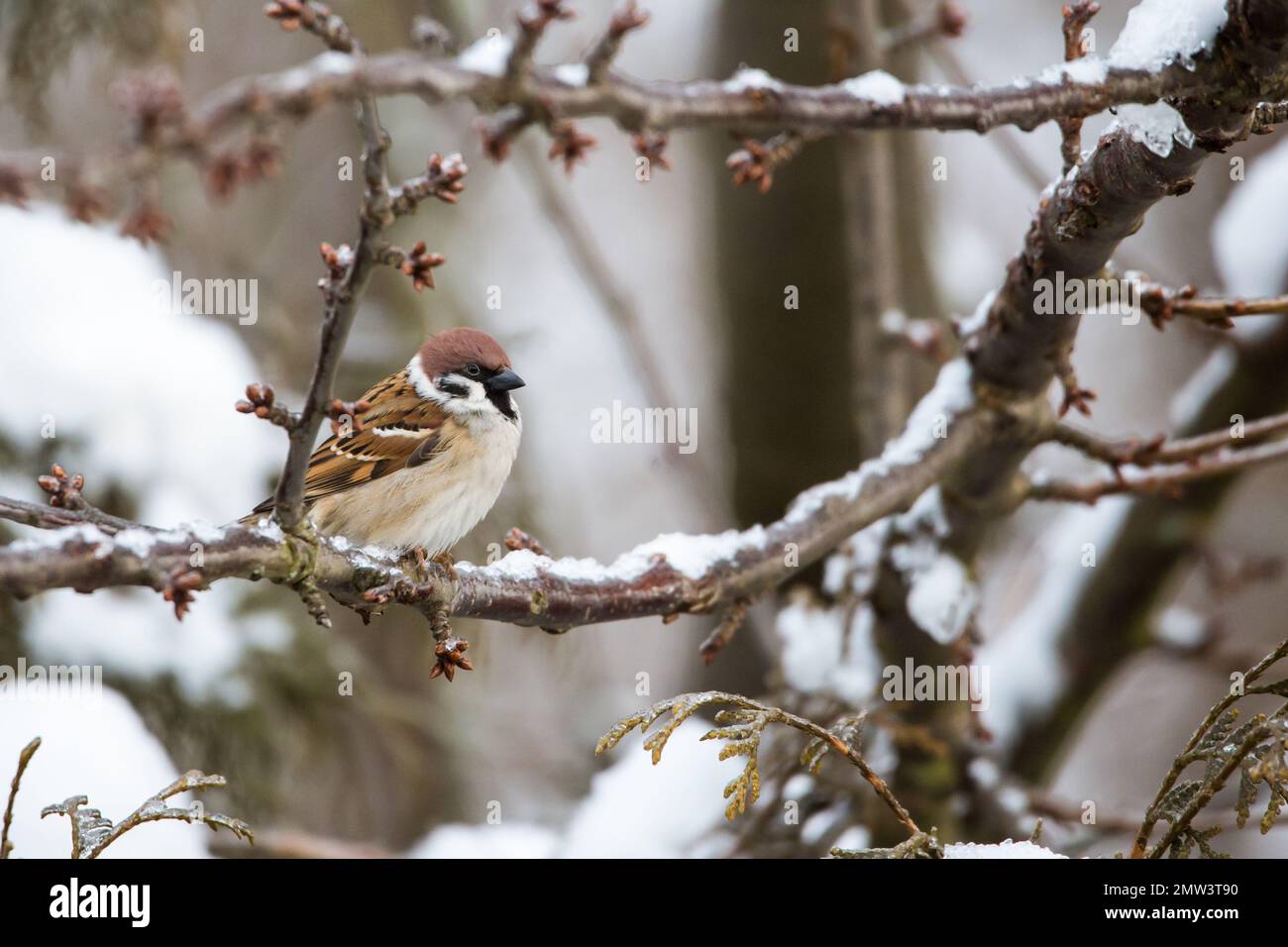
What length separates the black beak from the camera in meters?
3.94

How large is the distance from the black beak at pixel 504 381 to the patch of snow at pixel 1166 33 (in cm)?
215

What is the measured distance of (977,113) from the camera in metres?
2.40

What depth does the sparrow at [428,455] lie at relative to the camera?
3734 mm

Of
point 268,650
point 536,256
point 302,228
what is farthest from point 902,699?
point 536,256

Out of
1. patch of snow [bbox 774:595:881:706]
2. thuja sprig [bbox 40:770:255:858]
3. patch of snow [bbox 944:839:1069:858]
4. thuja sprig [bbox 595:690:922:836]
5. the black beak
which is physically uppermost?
the black beak

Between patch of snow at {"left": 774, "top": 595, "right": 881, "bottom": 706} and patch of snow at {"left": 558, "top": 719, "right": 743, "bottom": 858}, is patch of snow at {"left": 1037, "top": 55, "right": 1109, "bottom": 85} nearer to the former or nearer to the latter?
patch of snow at {"left": 774, "top": 595, "right": 881, "bottom": 706}

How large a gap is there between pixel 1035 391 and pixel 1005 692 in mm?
1878

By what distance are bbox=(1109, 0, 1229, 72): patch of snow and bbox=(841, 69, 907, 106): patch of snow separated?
1.46 ft

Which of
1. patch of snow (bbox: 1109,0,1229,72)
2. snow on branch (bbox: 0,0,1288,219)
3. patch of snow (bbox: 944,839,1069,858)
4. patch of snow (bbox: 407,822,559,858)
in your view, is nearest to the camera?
snow on branch (bbox: 0,0,1288,219)

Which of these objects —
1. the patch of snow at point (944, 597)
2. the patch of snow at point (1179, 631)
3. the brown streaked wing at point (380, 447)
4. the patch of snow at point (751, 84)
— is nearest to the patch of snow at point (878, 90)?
the patch of snow at point (751, 84)

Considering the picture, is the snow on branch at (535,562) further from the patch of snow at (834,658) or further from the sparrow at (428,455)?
the sparrow at (428,455)

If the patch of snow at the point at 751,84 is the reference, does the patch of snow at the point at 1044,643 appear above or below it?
below

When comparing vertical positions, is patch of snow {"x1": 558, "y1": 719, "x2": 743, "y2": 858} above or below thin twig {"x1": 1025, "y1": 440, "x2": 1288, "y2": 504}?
below

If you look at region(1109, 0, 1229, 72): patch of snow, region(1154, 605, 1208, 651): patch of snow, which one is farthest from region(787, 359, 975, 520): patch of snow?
region(1154, 605, 1208, 651): patch of snow
